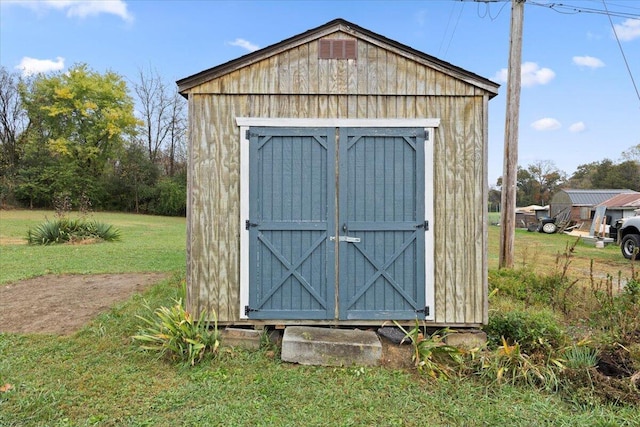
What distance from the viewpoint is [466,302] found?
3.99 metres

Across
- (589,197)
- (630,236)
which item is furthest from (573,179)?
(630,236)

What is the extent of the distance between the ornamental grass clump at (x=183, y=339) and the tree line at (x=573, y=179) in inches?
1700

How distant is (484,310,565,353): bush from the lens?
364 centimetres

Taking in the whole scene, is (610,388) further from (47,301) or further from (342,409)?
(47,301)

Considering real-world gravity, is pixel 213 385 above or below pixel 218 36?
below

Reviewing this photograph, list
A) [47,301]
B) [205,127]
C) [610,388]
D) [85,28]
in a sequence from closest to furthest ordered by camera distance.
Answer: [610,388] → [205,127] → [47,301] → [85,28]

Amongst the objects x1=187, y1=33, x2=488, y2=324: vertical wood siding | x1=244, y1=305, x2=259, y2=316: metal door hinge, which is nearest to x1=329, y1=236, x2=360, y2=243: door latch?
x1=187, y1=33, x2=488, y2=324: vertical wood siding

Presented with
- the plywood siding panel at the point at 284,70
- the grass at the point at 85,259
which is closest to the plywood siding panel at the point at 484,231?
the plywood siding panel at the point at 284,70

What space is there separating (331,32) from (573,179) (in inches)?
2238

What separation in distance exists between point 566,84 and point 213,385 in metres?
12.5

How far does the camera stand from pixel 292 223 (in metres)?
3.95

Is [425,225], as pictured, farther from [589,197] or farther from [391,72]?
[589,197]

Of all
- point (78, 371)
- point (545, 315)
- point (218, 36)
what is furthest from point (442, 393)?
point (218, 36)

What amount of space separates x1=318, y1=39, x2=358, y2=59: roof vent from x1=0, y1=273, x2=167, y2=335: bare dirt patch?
14.0 ft
